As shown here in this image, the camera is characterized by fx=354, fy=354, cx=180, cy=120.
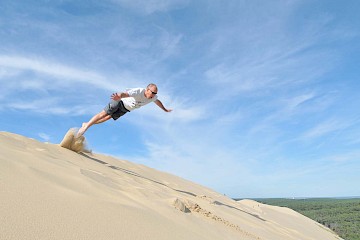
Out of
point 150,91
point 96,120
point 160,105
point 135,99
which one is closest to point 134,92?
point 135,99

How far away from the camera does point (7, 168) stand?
9.43 feet

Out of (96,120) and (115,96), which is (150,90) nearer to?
(115,96)

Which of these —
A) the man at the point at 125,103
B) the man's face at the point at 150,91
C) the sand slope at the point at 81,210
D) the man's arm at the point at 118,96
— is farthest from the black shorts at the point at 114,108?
the sand slope at the point at 81,210

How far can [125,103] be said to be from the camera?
6430mm

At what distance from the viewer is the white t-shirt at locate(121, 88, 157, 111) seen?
630 cm

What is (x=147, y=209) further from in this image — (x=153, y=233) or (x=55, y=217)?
(x=55, y=217)

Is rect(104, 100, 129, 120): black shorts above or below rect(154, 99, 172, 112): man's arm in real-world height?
below

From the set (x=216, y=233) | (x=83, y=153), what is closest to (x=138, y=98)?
(x=83, y=153)

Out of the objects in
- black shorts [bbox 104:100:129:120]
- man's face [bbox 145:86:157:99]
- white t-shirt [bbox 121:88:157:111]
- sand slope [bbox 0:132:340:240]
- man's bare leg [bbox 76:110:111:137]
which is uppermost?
man's face [bbox 145:86:157:99]

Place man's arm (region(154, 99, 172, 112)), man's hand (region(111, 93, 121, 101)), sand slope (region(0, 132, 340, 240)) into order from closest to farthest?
sand slope (region(0, 132, 340, 240))
man's hand (region(111, 93, 121, 101))
man's arm (region(154, 99, 172, 112))

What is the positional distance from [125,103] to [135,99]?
213 mm

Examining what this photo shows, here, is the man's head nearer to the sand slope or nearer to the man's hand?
the man's hand

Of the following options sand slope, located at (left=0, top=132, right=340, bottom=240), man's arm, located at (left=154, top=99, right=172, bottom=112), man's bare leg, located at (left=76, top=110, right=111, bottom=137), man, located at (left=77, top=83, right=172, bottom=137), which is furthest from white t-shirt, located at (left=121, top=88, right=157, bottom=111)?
sand slope, located at (left=0, top=132, right=340, bottom=240)

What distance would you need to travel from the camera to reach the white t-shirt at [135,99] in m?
6.30
